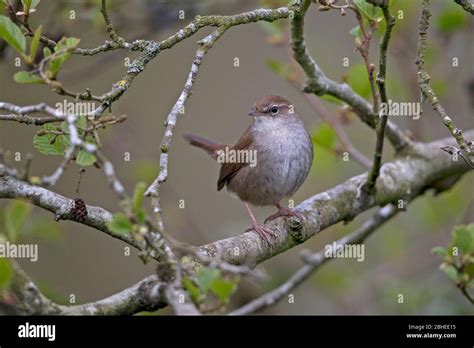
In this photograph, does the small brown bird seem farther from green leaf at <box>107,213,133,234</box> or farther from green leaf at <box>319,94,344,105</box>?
green leaf at <box>107,213,133,234</box>

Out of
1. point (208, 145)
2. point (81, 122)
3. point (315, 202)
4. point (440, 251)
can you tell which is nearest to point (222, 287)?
point (81, 122)

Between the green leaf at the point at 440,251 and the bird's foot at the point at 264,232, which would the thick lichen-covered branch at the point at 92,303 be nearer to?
the bird's foot at the point at 264,232

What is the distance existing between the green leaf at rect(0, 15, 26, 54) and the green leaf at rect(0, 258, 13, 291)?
82 cm

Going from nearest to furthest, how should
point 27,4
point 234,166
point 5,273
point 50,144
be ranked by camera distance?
point 5,273, point 50,144, point 27,4, point 234,166

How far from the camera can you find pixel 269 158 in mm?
5055

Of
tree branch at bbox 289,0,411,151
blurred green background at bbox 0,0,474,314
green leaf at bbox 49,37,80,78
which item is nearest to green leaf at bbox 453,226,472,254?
tree branch at bbox 289,0,411,151

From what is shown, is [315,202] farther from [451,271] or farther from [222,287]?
[222,287]

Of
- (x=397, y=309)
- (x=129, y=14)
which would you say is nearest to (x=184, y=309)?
(x=397, y=309)

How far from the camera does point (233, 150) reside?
5.43 metres

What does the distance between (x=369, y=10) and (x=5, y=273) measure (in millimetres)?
2148
